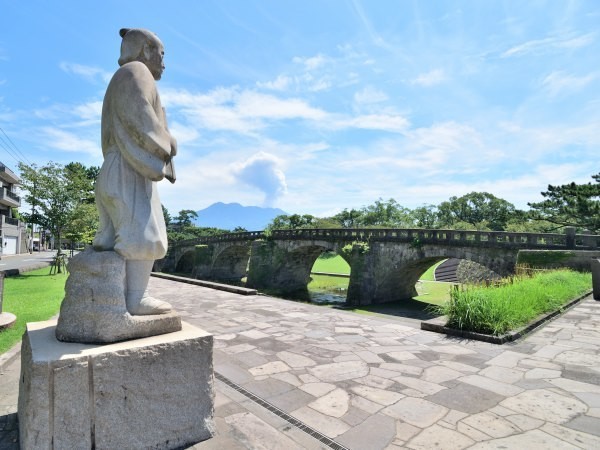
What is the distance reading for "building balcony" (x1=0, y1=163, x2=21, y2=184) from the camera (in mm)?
33344

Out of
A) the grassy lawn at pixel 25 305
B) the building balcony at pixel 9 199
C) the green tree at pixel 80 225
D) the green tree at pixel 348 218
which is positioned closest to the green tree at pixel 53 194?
the green tree at pixel 80 225

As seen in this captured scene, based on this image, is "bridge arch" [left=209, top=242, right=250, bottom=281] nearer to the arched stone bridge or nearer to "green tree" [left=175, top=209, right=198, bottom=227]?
the arched stone bridge

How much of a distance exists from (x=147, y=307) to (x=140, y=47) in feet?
6.88

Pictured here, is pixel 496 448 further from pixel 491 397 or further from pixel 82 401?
pixel 82 401

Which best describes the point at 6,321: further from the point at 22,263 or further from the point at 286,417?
the point at 22,263

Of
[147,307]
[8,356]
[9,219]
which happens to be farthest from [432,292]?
[9,219]

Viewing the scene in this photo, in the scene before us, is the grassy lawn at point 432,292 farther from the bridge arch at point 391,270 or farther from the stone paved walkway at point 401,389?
the stone paved walkway at point 401,389

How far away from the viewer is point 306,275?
29062 mm

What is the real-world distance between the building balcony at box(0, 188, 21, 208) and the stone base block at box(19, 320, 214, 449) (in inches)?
1532

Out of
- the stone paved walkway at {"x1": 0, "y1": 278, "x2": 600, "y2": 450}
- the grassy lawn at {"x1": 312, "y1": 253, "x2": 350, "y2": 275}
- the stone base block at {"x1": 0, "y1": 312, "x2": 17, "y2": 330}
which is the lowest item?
the grassy lawn at {"x1": 312, "y1": 253, "x2": 350, "y2": 275}

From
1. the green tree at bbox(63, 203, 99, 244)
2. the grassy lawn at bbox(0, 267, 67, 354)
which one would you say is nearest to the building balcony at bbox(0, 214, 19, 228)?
the green tree at bbox(63, 203, 99, 244)

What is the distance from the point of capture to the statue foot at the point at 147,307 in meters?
2.61

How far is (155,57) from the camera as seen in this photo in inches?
115

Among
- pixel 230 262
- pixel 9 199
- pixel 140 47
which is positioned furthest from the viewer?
pixel 230 262
